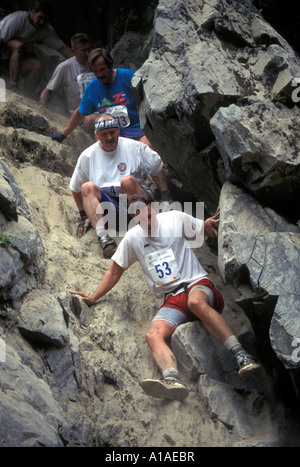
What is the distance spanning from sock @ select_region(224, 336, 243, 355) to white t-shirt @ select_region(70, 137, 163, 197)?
101 inches

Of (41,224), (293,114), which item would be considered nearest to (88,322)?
(41,224)

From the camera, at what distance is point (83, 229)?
7.11 metres

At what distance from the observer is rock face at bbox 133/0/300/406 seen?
4945 millimetres

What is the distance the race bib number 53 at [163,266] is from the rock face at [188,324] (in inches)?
18.8

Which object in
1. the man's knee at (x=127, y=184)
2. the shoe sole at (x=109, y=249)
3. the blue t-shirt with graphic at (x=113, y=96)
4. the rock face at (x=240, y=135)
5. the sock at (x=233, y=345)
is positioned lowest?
the shoe sole at (x=109, y=249)

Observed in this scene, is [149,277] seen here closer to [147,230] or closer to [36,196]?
[147,230]

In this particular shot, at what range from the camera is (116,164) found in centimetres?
696

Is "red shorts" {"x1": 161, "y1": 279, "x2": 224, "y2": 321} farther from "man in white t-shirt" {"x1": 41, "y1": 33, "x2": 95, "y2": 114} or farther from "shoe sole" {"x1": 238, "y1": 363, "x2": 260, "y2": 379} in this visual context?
"man in white t-shirt" {"x1": 41, "y1": 33, "x2": 95, "y2": 114}

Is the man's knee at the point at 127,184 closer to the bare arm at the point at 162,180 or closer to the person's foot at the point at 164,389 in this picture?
the bare arm at the point at 162,180

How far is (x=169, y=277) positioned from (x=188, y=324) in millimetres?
489

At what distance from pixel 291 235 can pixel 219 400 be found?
1.62 meters

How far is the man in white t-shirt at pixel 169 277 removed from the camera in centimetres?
514

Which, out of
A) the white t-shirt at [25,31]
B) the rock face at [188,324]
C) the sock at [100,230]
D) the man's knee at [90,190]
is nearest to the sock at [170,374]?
the rock face at [188,324]

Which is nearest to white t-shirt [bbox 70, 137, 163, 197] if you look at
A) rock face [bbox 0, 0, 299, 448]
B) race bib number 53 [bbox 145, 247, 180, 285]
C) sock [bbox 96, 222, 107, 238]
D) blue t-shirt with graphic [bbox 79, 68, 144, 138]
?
sock [bbox 96, 222, 107, 238]
